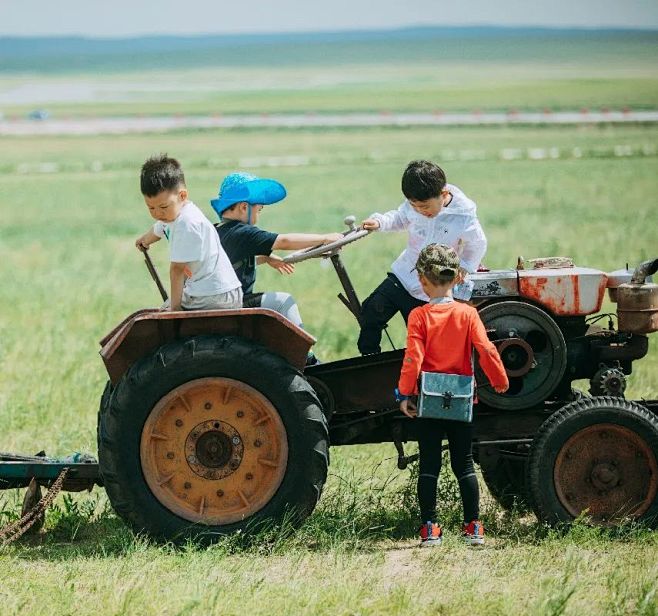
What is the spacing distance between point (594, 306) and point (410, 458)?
3.82ft

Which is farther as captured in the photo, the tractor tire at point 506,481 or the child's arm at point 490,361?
the tractor tire at point 506,481

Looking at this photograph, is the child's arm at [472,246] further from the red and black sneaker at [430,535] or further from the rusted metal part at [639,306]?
the red and black sneaker at [430,535]

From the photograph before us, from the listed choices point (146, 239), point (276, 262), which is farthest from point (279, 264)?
point (146, 239)

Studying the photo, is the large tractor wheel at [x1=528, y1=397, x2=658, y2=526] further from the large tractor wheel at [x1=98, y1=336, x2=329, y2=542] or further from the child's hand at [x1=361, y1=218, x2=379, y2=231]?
the child's hand at [x1=361, y1=218, x2=379, y2=231]

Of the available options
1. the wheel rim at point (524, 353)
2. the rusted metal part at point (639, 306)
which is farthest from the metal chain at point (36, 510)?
the rusted metal part at point (639, 306)

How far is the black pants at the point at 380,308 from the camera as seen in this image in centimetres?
654

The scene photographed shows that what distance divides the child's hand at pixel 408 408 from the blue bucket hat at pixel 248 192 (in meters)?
1.15

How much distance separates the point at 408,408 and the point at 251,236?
110 cm

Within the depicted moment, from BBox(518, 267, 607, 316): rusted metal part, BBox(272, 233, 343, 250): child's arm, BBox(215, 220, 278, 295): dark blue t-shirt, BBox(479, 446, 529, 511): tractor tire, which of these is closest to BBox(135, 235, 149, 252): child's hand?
BBox(215, 220, 278, 295): dark blue t-shirt

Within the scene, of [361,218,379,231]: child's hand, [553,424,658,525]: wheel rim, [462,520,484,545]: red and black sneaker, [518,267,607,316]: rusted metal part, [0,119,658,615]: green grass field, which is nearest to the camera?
[0,119,658,615]: green grass field

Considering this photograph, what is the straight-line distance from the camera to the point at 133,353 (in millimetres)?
6098

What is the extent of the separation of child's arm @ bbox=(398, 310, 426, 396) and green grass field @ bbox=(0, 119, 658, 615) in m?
0.78

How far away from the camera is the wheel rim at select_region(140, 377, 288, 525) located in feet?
19.8

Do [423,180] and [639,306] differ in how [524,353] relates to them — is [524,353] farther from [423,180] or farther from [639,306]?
[423,180]
